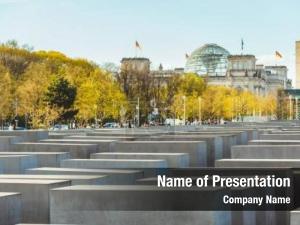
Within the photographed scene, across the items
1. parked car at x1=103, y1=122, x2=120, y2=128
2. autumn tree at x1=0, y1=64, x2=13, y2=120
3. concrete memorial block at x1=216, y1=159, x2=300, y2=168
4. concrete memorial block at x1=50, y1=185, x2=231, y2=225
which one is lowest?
concrete memorial block at x1=50, y1=185, x2=231, y2=225

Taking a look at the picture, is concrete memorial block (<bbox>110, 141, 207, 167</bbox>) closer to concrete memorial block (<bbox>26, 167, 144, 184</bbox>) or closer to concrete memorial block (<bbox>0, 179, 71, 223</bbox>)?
concrete memorial block (<bbox>26, 167, 144, 184</bbox>)

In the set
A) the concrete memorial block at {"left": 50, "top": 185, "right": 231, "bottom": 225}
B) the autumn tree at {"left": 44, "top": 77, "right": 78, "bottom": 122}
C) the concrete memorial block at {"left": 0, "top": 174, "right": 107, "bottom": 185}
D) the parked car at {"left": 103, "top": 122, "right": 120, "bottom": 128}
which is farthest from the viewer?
the parked car at {"left": 103, "top": 122, "right": 120, "bottom": 128}

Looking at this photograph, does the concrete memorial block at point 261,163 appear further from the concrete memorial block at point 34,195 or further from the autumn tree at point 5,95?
the autumn tree at point 5,95

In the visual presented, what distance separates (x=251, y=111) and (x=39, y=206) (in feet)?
422

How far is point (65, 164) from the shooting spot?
1908cm

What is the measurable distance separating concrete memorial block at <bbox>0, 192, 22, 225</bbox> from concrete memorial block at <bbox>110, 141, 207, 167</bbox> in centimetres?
1064

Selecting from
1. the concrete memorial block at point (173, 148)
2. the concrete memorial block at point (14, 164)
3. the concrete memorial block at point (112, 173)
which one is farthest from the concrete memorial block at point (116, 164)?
the concrete memorial block at point (173, 148)

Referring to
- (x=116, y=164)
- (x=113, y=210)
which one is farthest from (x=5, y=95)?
(x=113, y=210)

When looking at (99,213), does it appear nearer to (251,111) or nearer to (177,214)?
(177,214)

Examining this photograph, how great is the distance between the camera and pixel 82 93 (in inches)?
2820

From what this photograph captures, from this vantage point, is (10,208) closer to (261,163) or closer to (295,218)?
(295,218)

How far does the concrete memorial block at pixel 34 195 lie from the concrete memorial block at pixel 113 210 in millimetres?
904

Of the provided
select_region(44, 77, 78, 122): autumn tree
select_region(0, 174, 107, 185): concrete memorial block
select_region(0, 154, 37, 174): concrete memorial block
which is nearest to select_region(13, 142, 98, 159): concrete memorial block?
select_region(0, 154, 37, 174): concrete memorial block

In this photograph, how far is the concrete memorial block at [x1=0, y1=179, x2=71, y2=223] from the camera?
13547 millimetres
